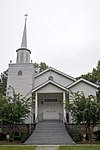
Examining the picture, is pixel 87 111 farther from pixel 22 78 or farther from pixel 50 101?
pixel 22 78

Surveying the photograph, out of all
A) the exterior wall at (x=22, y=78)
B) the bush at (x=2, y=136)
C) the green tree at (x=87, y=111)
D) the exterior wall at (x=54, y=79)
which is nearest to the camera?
the green tree at (x=87, y=111)

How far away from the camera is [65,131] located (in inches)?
834

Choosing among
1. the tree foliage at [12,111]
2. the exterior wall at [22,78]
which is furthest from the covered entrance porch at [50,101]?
the tree foliage at [12,111]

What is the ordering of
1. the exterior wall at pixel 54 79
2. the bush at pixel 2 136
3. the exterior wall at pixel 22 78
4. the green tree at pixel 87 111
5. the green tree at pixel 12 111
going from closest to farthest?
the green tree at pixel 87 111
the green tree at pixel 12 111
the bush at pixel 2 136
the exterior wall at pixel 22 78
the exterior wall at pixel 54 79

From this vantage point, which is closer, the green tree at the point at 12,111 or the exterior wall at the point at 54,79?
the green tree at the point at 12,111

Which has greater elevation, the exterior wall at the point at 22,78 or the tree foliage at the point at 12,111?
the exterior wall at the point at 22,78

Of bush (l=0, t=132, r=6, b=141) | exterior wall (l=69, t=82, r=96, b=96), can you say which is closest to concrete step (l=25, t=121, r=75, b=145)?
bush (l=0, t=132, r=6, b=141)

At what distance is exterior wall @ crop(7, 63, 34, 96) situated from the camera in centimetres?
2762

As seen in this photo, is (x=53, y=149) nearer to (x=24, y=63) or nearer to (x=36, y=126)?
(x=36, y=126)

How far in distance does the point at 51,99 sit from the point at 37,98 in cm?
236

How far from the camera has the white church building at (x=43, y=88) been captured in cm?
2591

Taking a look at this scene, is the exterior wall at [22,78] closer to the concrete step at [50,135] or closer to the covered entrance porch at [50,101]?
the covered entrance porch at [50,101]

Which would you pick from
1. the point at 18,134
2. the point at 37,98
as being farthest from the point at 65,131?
the point at 37,98

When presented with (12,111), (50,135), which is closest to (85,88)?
(50,135)
